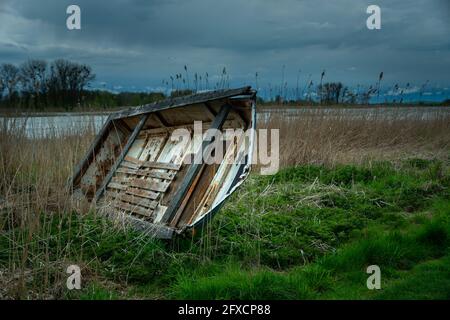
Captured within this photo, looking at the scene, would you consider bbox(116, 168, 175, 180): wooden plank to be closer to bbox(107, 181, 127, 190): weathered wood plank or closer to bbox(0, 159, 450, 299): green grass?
bbox(107, 181, 127, 190): weathered wood plank

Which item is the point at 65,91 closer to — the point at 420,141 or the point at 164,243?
the point at 164,243

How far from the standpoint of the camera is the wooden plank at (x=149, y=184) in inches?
167

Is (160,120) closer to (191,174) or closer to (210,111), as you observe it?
(210,111)

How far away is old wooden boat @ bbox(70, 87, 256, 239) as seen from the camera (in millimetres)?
3730

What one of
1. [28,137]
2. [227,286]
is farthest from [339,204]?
[28,137]

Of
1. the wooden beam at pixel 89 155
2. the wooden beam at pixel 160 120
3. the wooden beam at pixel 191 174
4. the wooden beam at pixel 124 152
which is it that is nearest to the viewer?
the wooden beam at pixel 191 174

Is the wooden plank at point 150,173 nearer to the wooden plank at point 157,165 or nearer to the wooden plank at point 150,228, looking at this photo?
the wooden plank at point 157,165

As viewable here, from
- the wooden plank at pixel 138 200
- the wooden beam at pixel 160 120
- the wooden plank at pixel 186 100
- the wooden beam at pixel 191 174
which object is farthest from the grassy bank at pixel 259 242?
the wooden beam at pixel 160 120

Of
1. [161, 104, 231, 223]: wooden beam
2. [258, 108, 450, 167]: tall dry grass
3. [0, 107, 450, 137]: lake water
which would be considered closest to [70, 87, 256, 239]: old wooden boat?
[161, 104, 231, 223]: wooden beam

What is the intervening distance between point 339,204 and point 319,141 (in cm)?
284

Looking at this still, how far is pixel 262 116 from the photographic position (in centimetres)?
862

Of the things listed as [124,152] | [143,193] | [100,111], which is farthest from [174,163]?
[100,111]
